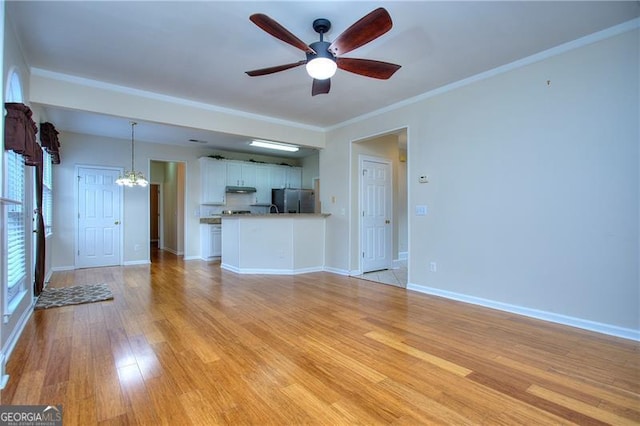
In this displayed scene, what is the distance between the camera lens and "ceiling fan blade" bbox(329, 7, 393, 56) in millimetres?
2037

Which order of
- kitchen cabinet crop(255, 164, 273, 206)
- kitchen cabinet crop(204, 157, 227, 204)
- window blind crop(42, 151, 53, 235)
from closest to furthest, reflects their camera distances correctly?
window blind crop(42, 151, 53, 235), kitchen cabinet crop(204, 157, 227, 204), kitchen cabinet crop(255, 164, 273, 206)

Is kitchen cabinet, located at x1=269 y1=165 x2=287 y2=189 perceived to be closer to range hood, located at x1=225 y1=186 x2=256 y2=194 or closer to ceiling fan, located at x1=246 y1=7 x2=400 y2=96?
range hood, located at x1=225 y1=186 x2=256 y2=194

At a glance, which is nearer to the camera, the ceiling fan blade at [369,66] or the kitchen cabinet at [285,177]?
the ceiling fan blade at [369,66]

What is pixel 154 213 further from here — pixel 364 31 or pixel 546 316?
pixel 546 316

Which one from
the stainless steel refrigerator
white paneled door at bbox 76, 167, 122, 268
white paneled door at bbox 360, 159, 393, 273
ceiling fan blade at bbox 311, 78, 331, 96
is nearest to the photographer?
ceiling fan blade at bbox 311, 78, 331, 96

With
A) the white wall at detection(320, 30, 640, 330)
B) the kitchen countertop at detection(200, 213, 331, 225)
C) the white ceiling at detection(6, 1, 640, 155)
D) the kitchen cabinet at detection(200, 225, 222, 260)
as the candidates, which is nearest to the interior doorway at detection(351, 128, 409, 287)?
the kitchen countertop at detection(200, 213, 331, 225)

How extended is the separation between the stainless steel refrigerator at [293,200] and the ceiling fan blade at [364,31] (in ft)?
17.8

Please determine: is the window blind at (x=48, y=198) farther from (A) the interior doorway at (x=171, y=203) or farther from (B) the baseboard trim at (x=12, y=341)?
(B) the baseboard trim at (x=12, y=341)

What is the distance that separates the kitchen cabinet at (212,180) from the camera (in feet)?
24.0

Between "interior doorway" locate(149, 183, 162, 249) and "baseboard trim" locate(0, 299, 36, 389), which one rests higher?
"interior doorway" locate(149, 183, 162, 249)

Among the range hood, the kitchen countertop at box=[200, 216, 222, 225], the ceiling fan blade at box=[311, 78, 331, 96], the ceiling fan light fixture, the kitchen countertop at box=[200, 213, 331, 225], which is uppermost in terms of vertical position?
the ceiling fan blade at box=[311, 78, 331, 96]

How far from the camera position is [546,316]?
313 cm

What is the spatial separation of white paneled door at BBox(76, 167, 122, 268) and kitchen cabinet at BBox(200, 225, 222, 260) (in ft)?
5.49

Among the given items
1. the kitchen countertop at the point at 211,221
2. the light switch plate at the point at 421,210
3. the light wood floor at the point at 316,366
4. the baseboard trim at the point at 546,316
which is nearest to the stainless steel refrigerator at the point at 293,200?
the kitchen countertop at the point at 211,221
